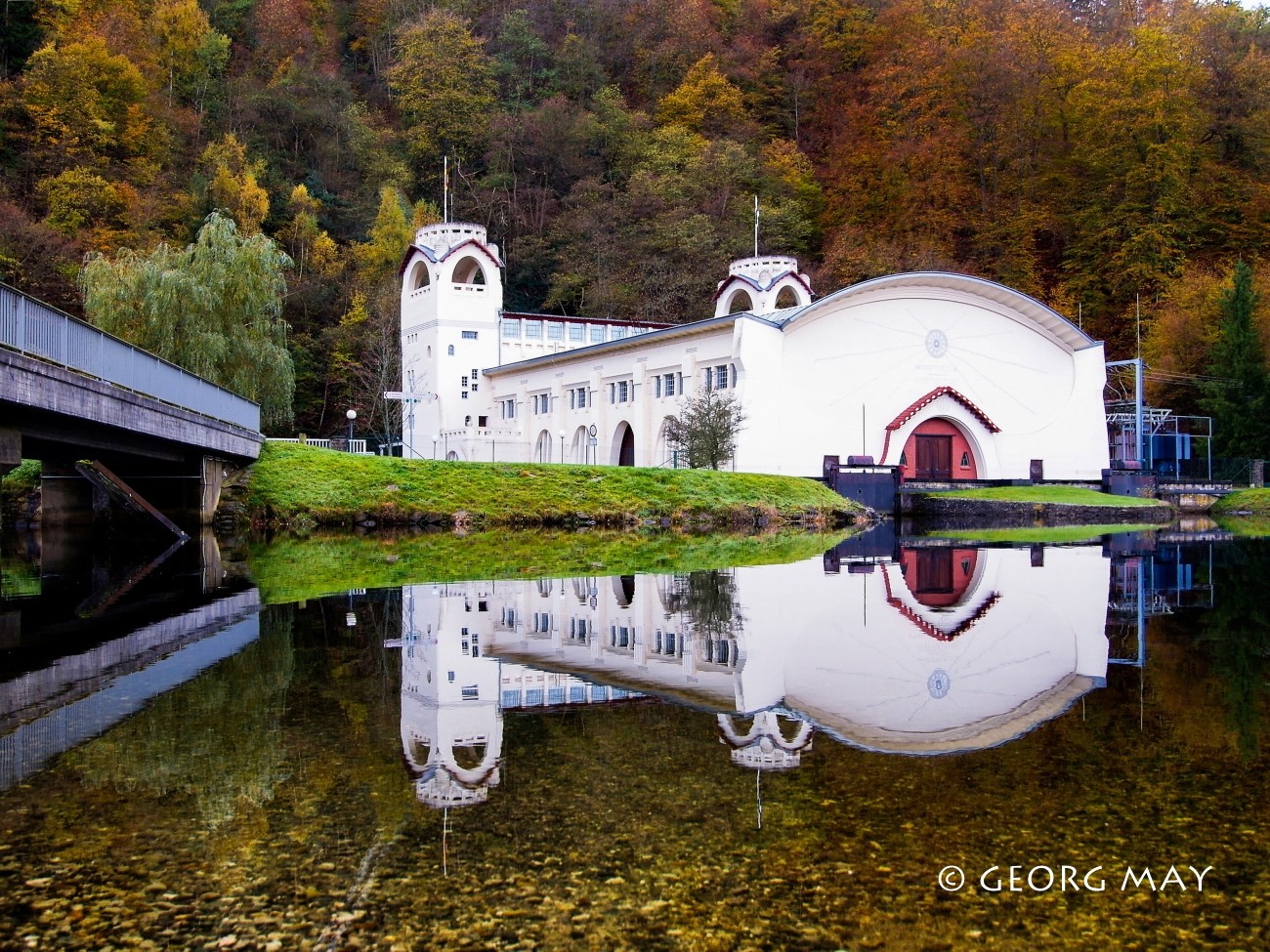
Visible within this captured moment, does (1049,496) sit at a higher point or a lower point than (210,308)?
lower

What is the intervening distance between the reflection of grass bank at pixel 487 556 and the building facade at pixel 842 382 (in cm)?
1365

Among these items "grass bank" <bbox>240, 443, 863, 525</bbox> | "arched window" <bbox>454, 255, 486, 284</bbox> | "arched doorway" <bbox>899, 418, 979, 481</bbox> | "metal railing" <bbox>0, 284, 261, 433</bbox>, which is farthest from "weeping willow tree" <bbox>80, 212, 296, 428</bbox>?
"arched doorway" <bbox>899, 418, 979, 481</bbox>

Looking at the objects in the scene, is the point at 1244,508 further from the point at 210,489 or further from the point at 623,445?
the point at 210,489

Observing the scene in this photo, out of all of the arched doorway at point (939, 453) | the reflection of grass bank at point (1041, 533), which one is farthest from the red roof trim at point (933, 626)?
the arched doorway at point (939, 453)

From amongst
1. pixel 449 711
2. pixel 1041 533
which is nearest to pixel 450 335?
pixel 1041 533

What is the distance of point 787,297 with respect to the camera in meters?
53.1

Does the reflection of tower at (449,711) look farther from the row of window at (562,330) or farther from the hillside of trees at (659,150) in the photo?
the hillside of trees at (659,150)

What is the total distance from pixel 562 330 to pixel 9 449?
41.8 meters

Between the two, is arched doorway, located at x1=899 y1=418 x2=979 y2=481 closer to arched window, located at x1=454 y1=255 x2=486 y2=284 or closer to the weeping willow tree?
arched window, located at x1=454 y1=255 x2=486 y2=284

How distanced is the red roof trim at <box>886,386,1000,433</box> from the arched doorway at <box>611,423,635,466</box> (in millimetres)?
10692

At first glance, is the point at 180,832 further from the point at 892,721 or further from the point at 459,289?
the point at 459,289

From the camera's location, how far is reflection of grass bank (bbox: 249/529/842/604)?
1567cm

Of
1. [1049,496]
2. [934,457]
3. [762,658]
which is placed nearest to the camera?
[762,658]

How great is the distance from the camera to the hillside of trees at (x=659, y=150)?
59.3 m
